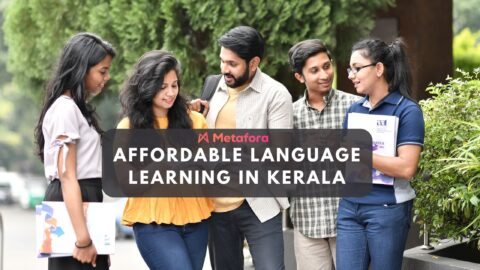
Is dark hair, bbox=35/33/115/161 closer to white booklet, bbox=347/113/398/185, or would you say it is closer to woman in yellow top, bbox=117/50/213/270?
woman in yellow top, bbox=117/50/213/270

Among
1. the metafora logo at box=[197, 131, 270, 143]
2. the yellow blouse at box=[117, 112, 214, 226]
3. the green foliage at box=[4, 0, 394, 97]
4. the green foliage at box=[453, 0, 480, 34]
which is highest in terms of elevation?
the green foliage at box=[453, 0, 480, 34]

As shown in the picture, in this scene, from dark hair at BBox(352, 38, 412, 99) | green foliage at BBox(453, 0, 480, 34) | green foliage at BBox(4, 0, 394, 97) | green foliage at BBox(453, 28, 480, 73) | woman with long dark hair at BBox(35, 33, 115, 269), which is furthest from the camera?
green foliage at BBox(453, 0, 480, 34)

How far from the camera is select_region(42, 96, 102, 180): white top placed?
155 inches

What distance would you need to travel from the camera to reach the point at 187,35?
8.47 m

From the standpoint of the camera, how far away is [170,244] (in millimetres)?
4145

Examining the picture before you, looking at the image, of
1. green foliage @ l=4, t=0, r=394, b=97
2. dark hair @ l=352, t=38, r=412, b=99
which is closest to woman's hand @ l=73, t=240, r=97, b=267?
dark hair @ l=352, t=38, r=412, b=99

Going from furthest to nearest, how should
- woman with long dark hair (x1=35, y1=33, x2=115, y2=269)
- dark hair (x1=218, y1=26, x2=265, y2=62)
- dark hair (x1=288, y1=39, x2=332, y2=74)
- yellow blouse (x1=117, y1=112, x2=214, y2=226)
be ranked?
dark hair (x1=288, y1=39, x2=332, y2=74), dark hair (x1=218, y1=26, x2=265, y2=62), yellow blouse (x1=117, y1=112, x2=214, y2=226), woman with long dark hair (x1=35, y1=33, x2=115, y2=269)

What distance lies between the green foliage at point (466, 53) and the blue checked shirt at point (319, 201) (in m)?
8.69

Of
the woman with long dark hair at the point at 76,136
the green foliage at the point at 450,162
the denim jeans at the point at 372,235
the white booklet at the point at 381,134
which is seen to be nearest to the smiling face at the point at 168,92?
the woman with long dark hair at the point at 76,136

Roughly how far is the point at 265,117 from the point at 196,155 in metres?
0.45

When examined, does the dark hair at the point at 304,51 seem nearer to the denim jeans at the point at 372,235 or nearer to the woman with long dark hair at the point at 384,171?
the woman with long dark hair at the point at 384,171

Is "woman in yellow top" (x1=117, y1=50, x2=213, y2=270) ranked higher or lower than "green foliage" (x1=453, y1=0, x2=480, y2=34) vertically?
lower

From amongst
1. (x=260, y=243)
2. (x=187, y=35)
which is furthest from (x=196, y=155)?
(x=187, y=35)

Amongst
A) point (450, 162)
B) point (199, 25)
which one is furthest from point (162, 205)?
point (199, 25)
